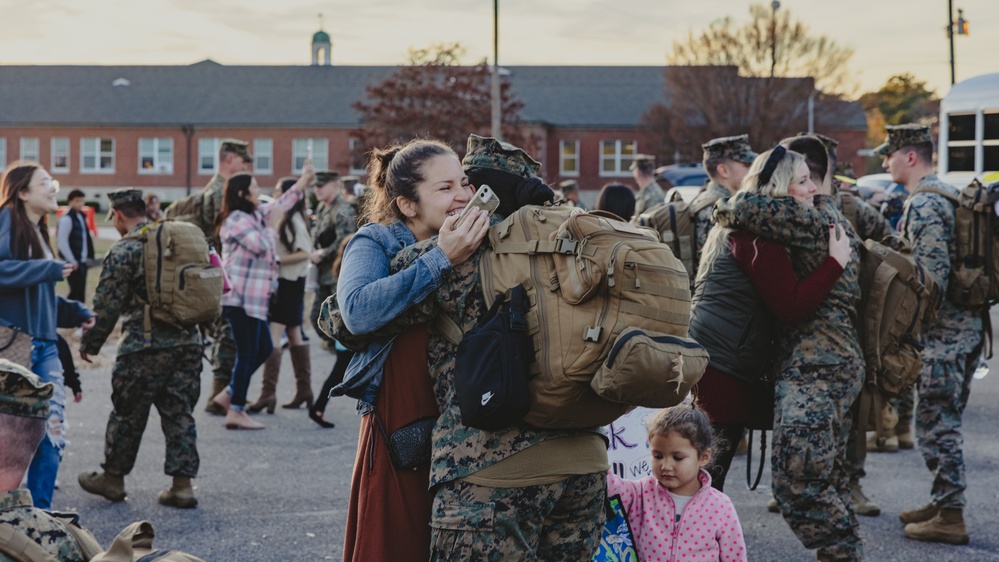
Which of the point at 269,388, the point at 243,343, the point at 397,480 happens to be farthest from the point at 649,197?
the point at 397,480

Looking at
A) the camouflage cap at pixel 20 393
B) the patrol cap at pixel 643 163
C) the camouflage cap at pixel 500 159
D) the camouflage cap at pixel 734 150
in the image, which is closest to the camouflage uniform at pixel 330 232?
the patrol cap at pixel 643 163

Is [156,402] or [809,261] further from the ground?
[809,261]

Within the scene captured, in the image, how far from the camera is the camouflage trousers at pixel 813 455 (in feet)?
16.0

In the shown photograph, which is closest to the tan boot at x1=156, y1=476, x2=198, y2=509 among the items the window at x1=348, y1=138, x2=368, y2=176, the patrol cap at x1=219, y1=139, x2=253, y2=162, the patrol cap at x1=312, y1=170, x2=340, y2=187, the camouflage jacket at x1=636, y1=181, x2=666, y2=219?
the patrol cap at x1=219, y1=139, x2=253, y2=162

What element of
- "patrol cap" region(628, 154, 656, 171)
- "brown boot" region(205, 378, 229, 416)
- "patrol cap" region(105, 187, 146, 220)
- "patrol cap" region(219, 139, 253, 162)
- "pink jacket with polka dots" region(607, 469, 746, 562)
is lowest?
"brown boot" region(205, 378, 229, 416)

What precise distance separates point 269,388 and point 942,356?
20.0 feet

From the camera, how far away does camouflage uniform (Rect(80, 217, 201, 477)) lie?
6.88m

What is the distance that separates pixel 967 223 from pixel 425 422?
465 centimetres

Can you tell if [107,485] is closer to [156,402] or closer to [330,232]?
[156,402]

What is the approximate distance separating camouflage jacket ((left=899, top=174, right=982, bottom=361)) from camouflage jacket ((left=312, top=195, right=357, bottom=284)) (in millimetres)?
6367

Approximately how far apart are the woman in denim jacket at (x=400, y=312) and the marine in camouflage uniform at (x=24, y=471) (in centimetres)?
87

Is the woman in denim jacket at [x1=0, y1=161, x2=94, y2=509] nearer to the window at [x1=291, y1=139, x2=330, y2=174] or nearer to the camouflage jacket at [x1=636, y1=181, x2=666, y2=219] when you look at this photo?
the camouflage jacket at [x1=636, y1=181, x2=666, y2=219]

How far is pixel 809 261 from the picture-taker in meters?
4.80

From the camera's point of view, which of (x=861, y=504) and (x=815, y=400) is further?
(x=861, y=504)
